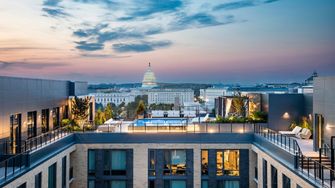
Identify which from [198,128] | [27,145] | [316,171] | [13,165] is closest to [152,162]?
[198,128]

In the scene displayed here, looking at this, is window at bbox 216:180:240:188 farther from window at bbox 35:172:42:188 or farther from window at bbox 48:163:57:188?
window at bbox 35:172:42:188

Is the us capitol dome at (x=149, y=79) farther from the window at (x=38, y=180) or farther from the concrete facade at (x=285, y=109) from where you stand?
the window at (x=38, y=180)

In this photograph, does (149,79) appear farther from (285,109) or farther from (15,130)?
(15,130)

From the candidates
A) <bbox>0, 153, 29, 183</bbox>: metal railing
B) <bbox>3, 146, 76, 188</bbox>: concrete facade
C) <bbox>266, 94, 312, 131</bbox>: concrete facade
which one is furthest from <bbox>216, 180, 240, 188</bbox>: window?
<bbox>0, 153, 29, 183</bbox>: metal railing


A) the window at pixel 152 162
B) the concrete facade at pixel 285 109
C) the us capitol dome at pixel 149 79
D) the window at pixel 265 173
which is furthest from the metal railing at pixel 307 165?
the us capitol dome at pixel 149 79

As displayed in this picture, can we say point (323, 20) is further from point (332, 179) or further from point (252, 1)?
point (332, 179)

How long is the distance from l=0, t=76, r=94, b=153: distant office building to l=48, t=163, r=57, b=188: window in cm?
196

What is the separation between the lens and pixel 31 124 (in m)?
20.1

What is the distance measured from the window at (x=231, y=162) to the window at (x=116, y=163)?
5.81 m

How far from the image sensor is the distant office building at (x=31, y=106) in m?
16.5

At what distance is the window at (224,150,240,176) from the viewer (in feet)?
71.0

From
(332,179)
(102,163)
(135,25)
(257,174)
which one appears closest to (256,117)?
(257,174)

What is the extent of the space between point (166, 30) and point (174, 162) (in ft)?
54.2

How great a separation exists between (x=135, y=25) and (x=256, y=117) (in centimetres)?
1554
